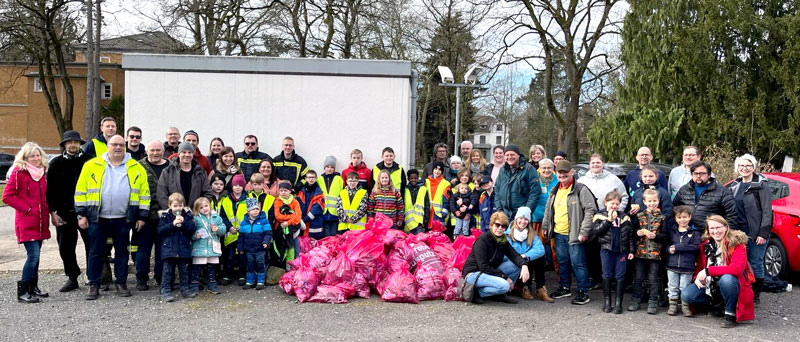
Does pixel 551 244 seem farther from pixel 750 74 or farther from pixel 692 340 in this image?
pixel 750 74

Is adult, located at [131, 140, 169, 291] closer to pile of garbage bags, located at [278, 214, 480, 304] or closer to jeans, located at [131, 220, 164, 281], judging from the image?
jeans, located at [131, 220, 164, 281]

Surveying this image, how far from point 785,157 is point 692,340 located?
637 inches

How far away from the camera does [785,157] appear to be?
1830cm

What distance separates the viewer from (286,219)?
7.00m

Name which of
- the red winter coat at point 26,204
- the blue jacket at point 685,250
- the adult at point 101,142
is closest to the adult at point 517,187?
the blue jacket at point 685,250

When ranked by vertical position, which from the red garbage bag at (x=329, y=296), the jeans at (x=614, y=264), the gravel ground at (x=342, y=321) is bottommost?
the gravel ground at (x=342, y=321)

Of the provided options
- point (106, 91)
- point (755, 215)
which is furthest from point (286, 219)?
point (106, 91)

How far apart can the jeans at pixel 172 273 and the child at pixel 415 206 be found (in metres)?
2.75

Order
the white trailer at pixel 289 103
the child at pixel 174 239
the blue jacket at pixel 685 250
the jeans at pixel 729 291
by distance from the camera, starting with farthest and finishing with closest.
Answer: the white trailer at pixel 289 103
the child at pixel 174 239
the blue jacket at pixel 685 250
the jeans at pixel 729 291

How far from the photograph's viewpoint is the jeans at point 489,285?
6152mm

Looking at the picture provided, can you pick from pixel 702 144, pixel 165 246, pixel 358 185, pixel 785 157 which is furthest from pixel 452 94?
pixel 165 246

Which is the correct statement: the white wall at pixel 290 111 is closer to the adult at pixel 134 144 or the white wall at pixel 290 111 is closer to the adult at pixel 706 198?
the adult at pixel 134 144

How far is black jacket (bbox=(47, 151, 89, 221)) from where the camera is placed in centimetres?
641

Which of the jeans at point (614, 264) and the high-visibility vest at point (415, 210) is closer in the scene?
the jeans at point (614, 264)
